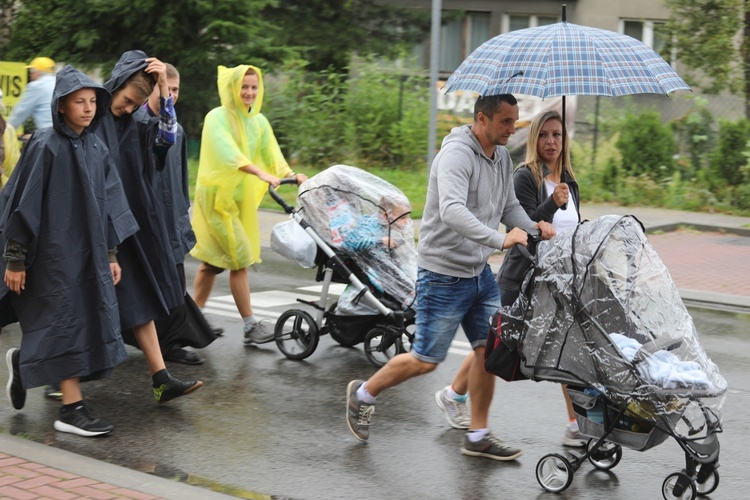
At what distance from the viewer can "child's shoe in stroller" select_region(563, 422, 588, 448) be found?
19.2 ft

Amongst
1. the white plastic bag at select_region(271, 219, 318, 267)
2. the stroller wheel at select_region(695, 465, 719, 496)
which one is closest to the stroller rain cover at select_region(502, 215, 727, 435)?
the stroller wheel at select_region(695, 465, 719, 496)

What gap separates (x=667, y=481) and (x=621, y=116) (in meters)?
15.3

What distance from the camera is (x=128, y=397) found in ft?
22.0

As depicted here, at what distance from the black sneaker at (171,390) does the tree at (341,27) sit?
17.0 m

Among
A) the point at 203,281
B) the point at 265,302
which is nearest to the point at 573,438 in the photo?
the point at 203,281

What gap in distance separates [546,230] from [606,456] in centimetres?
113

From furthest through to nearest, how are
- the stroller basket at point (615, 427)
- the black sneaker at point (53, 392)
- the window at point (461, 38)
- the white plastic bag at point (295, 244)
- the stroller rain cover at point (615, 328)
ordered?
the window at point (461, 38) → the white plastic bag at point (295, 244) → the black sneaker at point (53, 392) → the stroller basket at point (615, 427) → the stroller rain cover at point (615, 328)

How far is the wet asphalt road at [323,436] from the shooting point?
5.23 m

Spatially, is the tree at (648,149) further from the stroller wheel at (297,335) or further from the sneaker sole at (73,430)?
the sneaker sole at (73,430)

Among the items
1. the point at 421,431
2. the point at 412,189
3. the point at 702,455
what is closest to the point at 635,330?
the point at 702,455

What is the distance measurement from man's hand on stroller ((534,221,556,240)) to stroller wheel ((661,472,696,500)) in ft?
4.15

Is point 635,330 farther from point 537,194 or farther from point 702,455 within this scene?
point 537,194

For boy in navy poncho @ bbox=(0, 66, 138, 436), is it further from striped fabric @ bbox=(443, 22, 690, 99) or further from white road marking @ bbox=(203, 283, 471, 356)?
white road marking @ bbox=(203, 283, 471, 356)

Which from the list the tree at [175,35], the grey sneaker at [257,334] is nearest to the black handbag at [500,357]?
the grey sneaker at [257,334]
